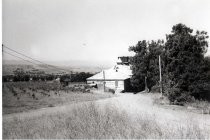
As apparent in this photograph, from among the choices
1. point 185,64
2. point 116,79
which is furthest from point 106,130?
point 116,79

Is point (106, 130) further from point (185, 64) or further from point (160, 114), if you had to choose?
point (185, 64)

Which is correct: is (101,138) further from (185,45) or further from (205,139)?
(185,45)

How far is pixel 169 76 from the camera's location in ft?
98.7

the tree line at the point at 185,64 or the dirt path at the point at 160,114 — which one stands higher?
the tree line at the point at 185,64

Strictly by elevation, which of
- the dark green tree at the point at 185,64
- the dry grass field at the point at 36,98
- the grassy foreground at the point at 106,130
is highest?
the dark green tree at the point at 185,64

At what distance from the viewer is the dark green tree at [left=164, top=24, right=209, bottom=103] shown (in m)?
28.7

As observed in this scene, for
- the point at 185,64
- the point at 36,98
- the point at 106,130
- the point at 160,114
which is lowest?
the point at 160,114

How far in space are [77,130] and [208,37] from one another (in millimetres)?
25199

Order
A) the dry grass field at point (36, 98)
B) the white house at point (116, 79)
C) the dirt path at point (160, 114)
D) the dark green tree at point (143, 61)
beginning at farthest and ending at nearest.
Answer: the white house at point (116, 79)
the dark green tree at point (143, 61)
the dry grass field at point (36, 98)
the dirt path at point (160, 114)

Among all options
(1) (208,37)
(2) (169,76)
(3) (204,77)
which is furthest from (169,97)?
(1) (208,37)

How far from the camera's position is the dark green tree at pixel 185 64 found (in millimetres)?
28719

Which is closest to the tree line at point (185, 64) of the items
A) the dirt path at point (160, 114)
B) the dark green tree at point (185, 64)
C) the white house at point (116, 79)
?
the dark green tree at point (185, 64)

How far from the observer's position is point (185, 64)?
2944 cm

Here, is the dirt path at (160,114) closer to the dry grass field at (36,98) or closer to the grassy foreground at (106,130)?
the grassy foreground at (106,130)
